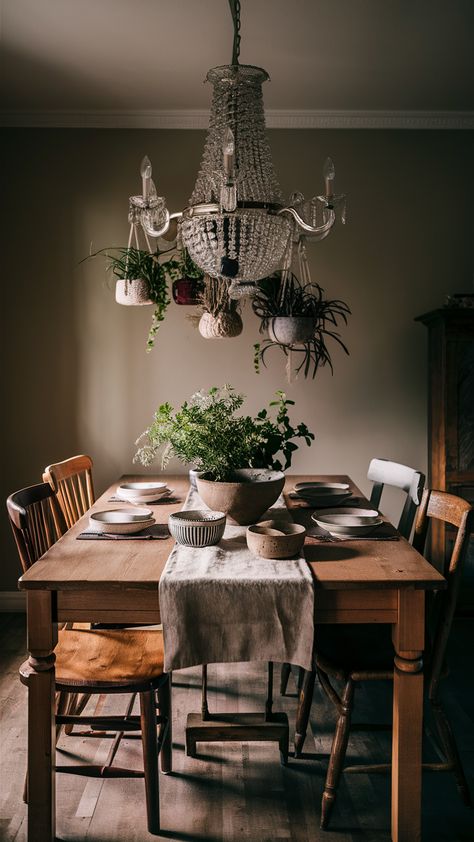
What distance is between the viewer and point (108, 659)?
2.01 m

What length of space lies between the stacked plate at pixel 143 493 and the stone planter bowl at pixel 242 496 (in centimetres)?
55

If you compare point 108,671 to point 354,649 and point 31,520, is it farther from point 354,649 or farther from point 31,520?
point 354,649

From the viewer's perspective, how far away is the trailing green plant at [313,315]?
351 cm

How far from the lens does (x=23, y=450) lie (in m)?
3.87

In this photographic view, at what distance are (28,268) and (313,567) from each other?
267 centimetres

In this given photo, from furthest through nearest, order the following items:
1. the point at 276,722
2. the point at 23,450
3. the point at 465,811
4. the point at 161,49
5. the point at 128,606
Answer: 1. the point at 23,450
2. the point at 161,49
3. the point at 276,722
4. the point at 465,811
5. the point at 128,606

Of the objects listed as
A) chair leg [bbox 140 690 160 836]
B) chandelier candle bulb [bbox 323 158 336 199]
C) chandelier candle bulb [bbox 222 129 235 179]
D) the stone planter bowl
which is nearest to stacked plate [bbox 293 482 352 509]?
the stone planter bowl

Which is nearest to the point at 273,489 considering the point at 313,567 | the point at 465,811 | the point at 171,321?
the point at 313,567

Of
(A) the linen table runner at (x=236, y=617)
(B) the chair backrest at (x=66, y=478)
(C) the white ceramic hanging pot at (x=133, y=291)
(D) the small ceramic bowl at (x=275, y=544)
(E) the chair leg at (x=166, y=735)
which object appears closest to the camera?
→ (A) the linen table runner at (x=236, y=617)

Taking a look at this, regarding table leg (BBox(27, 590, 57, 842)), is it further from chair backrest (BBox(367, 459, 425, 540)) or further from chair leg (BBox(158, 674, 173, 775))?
chair backrest (BBox(367, 459, 425, 540))

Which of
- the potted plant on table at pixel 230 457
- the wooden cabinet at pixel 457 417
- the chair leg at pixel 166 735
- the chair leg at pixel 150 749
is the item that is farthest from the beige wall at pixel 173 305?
the chair leg at pixel 150 749

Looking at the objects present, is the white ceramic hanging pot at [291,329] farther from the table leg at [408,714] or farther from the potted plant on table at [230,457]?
the table leg at [408,714]

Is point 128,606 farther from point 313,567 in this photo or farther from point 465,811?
point 465,811

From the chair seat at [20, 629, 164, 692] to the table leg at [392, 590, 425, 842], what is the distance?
657 millimetres
